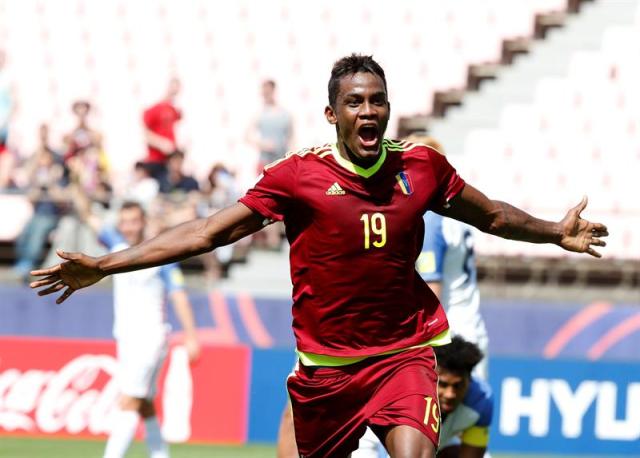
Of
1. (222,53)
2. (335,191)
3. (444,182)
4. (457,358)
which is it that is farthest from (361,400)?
(222,53)

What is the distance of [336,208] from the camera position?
231 inches

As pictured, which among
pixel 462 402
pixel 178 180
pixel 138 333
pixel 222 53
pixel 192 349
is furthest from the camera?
pixel 222 53

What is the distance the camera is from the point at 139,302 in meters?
9.54

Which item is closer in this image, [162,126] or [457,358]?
[457,358]

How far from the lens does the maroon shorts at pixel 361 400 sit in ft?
19.1

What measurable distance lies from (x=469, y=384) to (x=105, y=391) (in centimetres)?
565

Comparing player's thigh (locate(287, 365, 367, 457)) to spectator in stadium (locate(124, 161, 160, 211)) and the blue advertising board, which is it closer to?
the blue advertising board

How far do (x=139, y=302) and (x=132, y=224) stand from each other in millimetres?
538

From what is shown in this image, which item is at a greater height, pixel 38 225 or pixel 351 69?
pixel 351 69

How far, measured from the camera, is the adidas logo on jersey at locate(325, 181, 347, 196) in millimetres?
5887

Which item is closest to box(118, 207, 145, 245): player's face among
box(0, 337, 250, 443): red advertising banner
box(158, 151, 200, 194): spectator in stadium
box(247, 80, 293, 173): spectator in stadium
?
box(0, 337, 250, 443): red advertising banner

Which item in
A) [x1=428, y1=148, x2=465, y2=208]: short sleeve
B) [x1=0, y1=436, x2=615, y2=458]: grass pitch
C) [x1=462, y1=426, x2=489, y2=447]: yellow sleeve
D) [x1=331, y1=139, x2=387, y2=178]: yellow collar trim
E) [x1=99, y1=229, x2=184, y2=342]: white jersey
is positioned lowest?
[x1=0, y1=436, x2=615, y2=458]: grass pitch

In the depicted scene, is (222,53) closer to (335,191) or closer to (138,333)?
(138,333)

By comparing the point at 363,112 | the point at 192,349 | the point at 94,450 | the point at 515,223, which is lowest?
the point at 94,450
